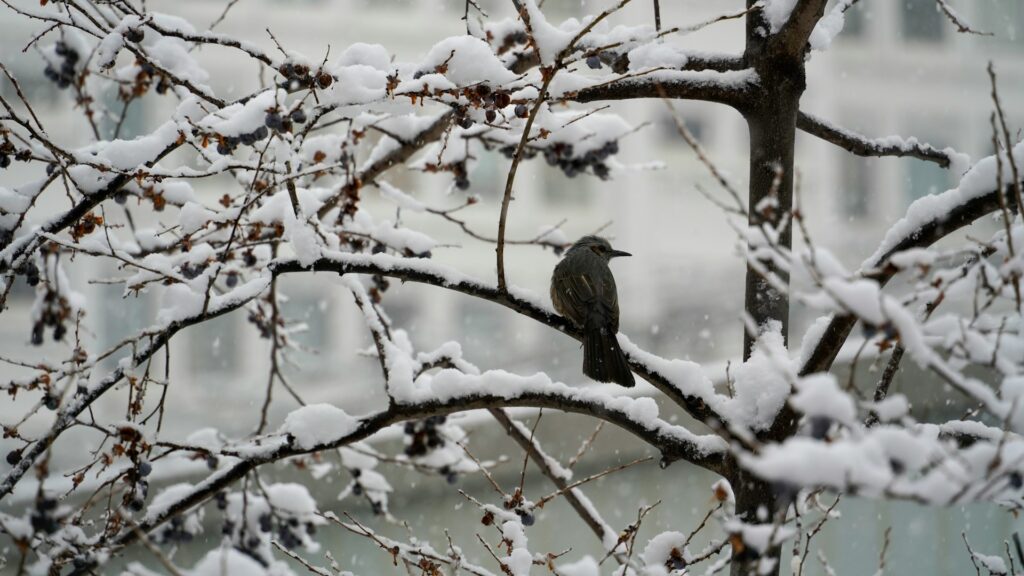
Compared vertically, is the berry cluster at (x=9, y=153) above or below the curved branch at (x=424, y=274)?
above

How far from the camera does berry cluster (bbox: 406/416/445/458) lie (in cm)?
266

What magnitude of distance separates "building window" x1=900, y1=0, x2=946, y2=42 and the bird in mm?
20732

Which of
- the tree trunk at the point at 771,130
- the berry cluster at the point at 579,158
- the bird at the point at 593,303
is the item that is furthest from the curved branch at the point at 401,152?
the tree trunk at the point at 771,130

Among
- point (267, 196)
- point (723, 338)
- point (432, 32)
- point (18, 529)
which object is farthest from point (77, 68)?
point (432, 32)

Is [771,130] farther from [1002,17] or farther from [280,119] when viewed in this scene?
[1002,17]

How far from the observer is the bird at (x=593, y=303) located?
7.17ft

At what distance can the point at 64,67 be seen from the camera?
263cm

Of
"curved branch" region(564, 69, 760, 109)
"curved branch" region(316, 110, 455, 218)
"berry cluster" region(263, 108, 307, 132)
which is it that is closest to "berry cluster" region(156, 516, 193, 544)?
"curved branch" region(316, 110, 455, 218)

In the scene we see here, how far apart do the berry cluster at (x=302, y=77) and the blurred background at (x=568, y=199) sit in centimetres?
629

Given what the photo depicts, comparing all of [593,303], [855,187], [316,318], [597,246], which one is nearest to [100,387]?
[593,303]

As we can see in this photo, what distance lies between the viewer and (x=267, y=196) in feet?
7.84

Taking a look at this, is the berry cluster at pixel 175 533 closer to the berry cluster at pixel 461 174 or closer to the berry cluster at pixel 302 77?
the berry cluster at pixel 461 174

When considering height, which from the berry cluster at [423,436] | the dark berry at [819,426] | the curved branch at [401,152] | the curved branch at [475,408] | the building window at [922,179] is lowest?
the dark berry at [819,426]

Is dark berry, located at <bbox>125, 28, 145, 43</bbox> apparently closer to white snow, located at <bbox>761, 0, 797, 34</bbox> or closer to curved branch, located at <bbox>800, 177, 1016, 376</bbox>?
white snow, located at <bbox>761, 0, 797, 34</bbox>
